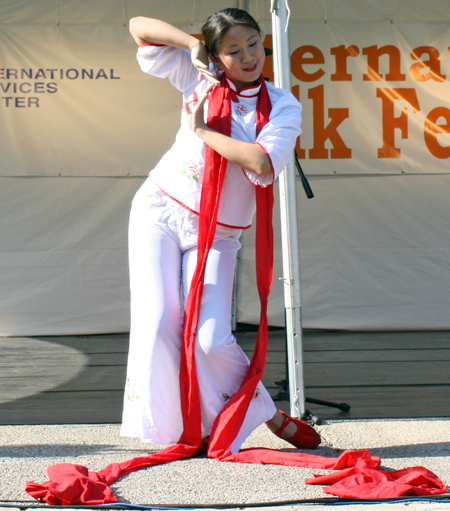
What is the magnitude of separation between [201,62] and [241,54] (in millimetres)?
109

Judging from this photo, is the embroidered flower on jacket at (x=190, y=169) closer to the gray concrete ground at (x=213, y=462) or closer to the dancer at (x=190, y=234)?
the dancer at (x=190, y=234)

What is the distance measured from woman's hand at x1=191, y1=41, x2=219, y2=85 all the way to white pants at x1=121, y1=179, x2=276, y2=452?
14.1 inches

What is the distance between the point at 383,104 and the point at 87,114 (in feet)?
6.61

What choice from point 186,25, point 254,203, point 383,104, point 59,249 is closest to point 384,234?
point 383,104

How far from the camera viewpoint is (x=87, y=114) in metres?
4.26

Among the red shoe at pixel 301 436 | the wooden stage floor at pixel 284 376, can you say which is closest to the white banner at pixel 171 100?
the wooden stage floor at pixel 284 376

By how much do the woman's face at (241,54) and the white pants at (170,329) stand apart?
0.39 m

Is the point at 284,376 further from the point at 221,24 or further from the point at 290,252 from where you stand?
the point at 221,24

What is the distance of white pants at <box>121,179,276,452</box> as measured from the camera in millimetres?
1741

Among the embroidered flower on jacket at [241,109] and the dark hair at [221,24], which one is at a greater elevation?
the dark hair at [221,24]

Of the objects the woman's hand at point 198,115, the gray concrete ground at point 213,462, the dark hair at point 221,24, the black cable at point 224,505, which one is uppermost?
the dark hair at point 221,24

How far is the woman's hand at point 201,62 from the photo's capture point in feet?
5.28

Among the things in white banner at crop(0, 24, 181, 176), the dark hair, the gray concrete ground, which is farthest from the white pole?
white banner at crop(0, 24, 181, 176)

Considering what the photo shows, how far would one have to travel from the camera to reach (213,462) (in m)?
1.68
